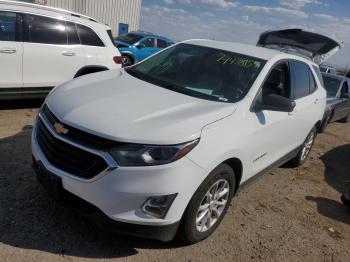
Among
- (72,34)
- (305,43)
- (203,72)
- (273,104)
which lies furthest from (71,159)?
(305,43)

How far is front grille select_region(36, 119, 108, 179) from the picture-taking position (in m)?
2.65

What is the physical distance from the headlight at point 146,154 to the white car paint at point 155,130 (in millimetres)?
39

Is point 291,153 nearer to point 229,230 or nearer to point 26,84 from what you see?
point 229,230

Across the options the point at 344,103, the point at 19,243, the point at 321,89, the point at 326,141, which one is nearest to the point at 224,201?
the point at 19,243

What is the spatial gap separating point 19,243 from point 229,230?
198cm

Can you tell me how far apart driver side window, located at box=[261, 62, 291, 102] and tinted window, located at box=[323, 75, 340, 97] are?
5660 millimetres

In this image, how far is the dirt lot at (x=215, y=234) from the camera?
9.95 feet

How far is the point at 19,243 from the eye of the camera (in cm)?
296

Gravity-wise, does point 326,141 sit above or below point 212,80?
below

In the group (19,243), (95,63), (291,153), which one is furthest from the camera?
(95,63)

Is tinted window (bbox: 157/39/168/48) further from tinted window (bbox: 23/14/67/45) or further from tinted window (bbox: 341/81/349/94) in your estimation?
tinted window (bbox: 23/14/67/45)

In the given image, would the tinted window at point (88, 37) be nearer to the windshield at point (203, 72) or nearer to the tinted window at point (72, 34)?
the tinted window at point (72, 34)

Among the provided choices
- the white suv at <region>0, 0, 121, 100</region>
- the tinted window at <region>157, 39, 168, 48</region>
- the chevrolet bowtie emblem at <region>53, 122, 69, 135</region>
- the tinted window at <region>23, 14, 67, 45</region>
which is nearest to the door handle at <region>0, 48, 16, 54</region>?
the white suv at <region>0, 0, 121, 100</region>

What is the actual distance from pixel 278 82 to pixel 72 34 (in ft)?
13.1
